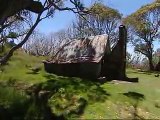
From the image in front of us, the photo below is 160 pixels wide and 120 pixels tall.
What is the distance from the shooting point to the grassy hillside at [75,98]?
814 inches

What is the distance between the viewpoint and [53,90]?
78.4 feet

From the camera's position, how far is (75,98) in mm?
22312

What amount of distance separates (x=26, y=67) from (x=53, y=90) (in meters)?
9.33

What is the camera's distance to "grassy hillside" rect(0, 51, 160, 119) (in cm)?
2069

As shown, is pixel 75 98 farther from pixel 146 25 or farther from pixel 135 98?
pixel 146 25

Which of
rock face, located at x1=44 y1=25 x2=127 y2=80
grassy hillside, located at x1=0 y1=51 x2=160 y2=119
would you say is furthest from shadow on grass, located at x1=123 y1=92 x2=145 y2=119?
rock face, located at x1=44 y1=25 x2=127 y2=80

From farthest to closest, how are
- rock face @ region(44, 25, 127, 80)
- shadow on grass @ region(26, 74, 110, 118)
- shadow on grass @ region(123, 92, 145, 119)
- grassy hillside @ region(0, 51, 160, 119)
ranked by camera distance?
rock face @ region(44, 25, 127, 80) < shadow on grass @ region(26, 74, 110, 118) < shadow on grass @ region(123, 92, 145, 119) < grassy hillside @ region(0, 51, 160, 119)

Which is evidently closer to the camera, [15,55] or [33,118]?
[33,118]

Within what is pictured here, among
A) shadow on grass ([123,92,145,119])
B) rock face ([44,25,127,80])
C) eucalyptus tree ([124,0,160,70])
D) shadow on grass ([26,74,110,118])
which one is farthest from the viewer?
eucalyptus tree ([124,0,160,70])

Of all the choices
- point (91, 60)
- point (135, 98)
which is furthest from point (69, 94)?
point (91, 60)

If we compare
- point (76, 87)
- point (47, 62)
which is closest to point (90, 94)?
point (76, 87)

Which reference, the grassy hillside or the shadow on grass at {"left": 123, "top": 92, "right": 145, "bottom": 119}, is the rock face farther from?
the shadow on grass at {"left": 123, "top": 92, "right": 145, "bottom": 119}

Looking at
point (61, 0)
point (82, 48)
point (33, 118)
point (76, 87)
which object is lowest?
point (33, 118)

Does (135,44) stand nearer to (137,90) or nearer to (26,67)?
(26,67)
